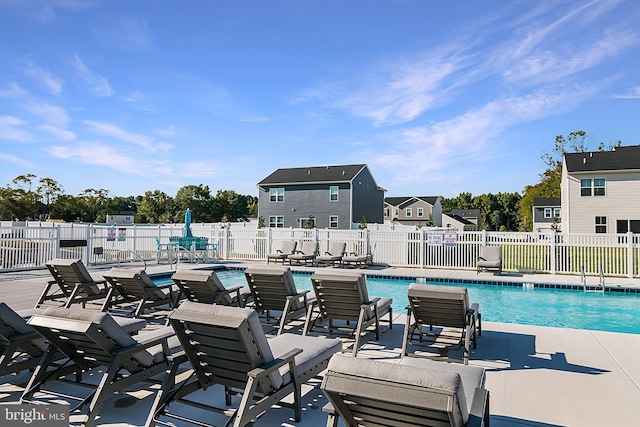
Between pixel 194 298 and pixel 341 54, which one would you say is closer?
pixel 194 298

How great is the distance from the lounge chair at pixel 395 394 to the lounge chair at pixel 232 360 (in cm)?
68

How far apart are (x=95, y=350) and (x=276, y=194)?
1228 inches

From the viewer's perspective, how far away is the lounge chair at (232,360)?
99.3 inches

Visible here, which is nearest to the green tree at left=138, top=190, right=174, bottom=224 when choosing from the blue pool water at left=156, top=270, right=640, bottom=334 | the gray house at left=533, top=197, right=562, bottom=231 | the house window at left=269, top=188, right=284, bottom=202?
the house window at left=269, top=188, right=284, bottom=202

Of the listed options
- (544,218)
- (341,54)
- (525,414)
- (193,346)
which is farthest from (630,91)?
(193,346)

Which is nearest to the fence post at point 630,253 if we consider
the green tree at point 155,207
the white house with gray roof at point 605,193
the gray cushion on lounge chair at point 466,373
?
the gray cushion on lounge chair at point 466,373

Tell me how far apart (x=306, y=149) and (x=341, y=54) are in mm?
17963

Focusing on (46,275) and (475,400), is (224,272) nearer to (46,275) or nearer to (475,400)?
(46,275)

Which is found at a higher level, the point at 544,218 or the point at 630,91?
the point at 630,91

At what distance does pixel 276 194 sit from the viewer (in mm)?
34000

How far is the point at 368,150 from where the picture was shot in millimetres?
32406

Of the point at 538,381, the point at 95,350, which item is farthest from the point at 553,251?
the point at 95,350

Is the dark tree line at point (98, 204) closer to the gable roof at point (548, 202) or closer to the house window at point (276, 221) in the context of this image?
the house window at point (276, 221)

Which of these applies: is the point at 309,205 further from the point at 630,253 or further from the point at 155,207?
the point at 155,207
